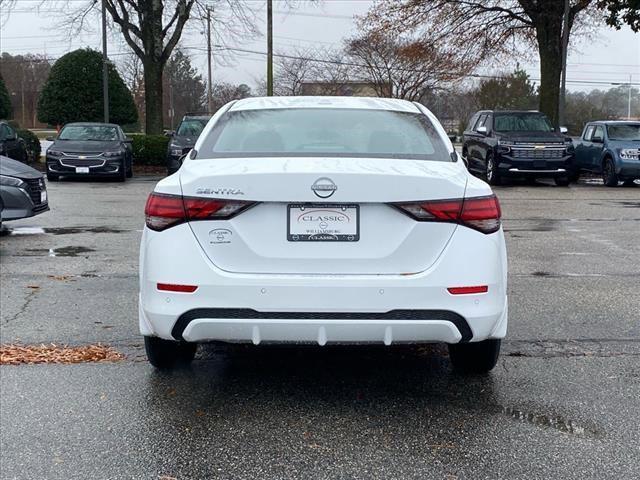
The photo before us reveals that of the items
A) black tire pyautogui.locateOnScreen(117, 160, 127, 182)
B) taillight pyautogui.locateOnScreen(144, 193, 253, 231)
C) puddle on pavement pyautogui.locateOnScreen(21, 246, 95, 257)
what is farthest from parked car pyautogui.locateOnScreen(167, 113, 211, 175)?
taillight pyautogui.locateOnScreen(144, 193, 253, 231)

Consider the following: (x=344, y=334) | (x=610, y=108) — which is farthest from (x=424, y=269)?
(x=610, y=108)

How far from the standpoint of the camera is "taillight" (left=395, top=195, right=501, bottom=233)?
3670 mm

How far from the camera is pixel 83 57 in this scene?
28750 mm

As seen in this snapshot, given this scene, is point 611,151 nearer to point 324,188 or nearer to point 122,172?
point 122,172

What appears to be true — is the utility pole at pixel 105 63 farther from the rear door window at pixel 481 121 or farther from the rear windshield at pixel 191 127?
the rear door window at pixel 481 121

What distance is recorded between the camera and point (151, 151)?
25.1m

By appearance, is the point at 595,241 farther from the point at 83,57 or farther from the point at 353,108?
the point at 83,57

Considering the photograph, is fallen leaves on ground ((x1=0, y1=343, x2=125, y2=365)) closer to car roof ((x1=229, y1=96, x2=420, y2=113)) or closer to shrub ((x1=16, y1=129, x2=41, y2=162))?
car roof ((x1=229, y1=96, x2=420, y2=113))

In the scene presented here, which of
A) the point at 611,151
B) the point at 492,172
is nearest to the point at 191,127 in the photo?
the point at 492,172

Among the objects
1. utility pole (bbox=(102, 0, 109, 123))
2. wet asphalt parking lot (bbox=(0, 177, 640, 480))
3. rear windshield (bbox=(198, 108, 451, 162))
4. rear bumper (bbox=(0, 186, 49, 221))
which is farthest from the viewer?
utility pole (bbox=(102, 0, 109, 123))

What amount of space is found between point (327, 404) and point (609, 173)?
1691 centimetres

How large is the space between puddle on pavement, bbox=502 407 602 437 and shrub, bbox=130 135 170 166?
72.7ft

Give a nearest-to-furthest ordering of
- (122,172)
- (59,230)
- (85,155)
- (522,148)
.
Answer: (59,230) < (522,148) < (85,155) < (122,172)

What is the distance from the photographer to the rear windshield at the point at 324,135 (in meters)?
4.14
